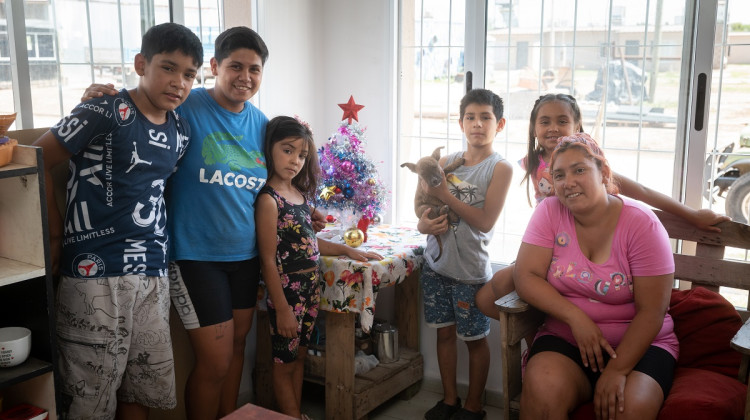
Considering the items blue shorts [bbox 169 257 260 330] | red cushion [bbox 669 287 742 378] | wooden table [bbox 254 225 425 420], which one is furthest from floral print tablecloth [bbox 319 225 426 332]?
red cushion [bbox 669 287 742 378]

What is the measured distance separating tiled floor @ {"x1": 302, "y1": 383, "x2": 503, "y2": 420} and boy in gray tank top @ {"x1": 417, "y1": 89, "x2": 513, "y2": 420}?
0.21 m

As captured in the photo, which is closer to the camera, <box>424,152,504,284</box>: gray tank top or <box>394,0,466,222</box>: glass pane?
<box>424,152,504,284</box>: gray tank top

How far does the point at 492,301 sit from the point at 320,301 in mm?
634

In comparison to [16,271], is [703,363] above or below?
below

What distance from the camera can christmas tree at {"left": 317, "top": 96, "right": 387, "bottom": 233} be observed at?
2.72m

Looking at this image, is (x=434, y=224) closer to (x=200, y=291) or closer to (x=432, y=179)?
(x=432, y=179)

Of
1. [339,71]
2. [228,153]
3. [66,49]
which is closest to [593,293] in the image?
[228,153]

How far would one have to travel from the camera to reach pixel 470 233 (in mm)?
2574

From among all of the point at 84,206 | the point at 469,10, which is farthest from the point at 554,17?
the point at 84,206

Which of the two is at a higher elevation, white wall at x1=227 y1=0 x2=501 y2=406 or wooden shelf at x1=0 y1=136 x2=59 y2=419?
white wall at x1=227 y1=0 x2=501 y2=406

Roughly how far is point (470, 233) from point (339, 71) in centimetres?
116

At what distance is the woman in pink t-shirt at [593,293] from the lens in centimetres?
192

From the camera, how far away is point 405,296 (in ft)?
Result: 10.0

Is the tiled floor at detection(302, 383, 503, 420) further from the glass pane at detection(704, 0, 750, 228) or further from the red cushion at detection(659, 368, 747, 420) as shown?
the glass pane at detection(704, 0, 750, 228)
